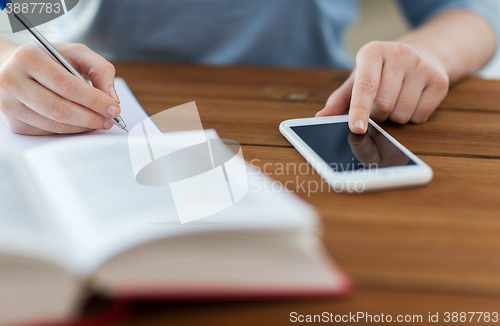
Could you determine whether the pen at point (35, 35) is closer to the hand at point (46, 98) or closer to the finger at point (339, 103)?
the hand at point (46, 98)

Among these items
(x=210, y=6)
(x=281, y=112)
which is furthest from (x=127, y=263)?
(x=210, y=6)

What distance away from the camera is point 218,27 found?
0.98m

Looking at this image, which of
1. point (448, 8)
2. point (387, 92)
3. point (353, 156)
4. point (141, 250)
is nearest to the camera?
point (141, 250)

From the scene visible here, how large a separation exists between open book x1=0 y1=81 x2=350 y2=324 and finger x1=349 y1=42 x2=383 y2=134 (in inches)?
7.3

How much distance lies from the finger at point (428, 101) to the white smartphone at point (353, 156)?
0.27 ft

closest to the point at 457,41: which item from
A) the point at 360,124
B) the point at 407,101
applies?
the point at 407,101

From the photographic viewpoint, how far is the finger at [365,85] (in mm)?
488

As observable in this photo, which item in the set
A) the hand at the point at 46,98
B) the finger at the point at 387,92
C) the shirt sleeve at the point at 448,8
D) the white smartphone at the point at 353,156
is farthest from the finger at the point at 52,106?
the shirt sleeve at the point at 448,8

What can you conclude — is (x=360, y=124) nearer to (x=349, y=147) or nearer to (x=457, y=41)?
(x=349, y=147)

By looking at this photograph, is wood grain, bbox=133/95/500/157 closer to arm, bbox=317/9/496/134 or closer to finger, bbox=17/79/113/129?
arm, bbox=317/9/496/134

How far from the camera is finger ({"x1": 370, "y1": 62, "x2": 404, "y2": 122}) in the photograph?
0.53 meters

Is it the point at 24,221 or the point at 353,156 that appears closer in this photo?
the point at 24,221

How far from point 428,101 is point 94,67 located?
468 millimetres

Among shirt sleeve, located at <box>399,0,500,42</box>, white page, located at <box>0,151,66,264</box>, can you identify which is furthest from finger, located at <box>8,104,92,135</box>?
shirt sleeve, located at <box>399,0,500,42</box>
